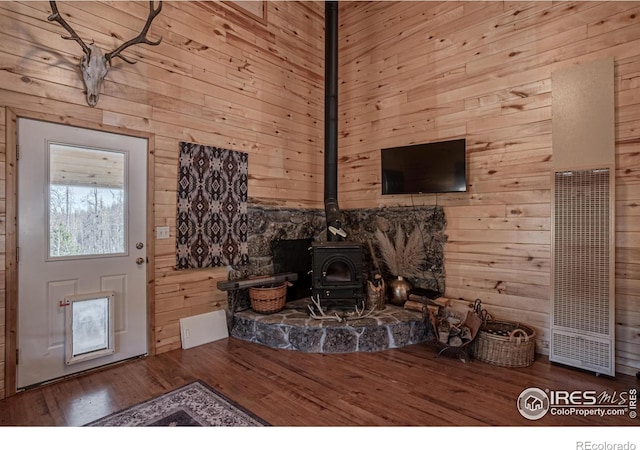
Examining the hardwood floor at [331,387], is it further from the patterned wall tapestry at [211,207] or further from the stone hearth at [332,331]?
the patterned wall tapestry at [211,207]

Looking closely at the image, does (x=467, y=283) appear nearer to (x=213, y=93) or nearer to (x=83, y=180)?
(x=213, y=93)

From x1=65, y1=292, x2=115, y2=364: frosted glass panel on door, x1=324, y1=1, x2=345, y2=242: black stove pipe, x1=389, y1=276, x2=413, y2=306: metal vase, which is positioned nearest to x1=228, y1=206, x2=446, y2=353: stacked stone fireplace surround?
x1=389, y1=276, x2=413, y2=306: metal vase

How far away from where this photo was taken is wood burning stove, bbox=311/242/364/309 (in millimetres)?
3689

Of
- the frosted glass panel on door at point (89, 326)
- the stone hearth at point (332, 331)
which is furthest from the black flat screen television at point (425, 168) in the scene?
the frosted glass panel on door at point (89, 326)

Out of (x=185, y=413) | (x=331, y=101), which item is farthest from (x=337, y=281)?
(x=331, y=101)

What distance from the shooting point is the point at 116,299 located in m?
2.96

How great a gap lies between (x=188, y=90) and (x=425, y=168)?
100 inches

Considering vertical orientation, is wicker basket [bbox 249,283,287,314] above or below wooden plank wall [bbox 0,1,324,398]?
below

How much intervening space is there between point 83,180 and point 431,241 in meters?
3.36

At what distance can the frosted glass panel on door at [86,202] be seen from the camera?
2666 millimetres

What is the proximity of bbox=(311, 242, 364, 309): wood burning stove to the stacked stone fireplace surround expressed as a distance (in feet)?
0.89

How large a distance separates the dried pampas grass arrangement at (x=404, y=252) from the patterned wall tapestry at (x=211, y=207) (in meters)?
1.62

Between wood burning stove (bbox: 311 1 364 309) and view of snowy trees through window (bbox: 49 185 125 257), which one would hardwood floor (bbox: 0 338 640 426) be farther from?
view of snowy trees through window (bbox: 49 185 125 257)
